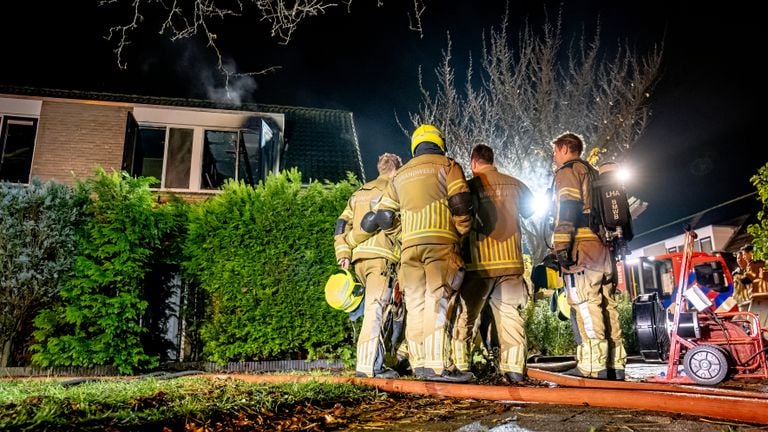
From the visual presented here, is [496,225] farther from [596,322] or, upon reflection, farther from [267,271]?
[267,271]

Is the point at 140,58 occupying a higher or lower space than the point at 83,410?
higher

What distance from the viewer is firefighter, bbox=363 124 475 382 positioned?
4336 millimetres

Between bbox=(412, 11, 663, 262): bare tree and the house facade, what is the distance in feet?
13.9

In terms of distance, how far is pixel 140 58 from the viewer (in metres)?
16.3

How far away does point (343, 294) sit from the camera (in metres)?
5.59

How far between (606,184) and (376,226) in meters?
2.30

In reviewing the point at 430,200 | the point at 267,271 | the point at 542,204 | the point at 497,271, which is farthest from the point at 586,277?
the point at 542,204

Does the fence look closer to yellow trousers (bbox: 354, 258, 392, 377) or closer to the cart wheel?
yellow trousers (bbox: 354, 258, 392, 377)

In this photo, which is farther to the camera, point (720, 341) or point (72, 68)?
point (72, 68)

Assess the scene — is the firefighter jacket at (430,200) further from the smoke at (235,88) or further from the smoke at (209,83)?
the smoke at (235,88)

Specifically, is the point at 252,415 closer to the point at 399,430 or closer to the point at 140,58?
the point at 399,430

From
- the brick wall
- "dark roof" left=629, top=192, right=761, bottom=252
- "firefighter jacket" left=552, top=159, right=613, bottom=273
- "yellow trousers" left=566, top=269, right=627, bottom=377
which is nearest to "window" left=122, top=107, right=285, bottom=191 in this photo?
the brick wall

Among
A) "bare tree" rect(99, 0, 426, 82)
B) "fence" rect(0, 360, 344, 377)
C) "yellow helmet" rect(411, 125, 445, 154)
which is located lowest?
"fence" rect(0, 360, 344, 377)

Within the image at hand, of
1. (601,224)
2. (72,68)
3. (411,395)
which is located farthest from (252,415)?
(72,68)
